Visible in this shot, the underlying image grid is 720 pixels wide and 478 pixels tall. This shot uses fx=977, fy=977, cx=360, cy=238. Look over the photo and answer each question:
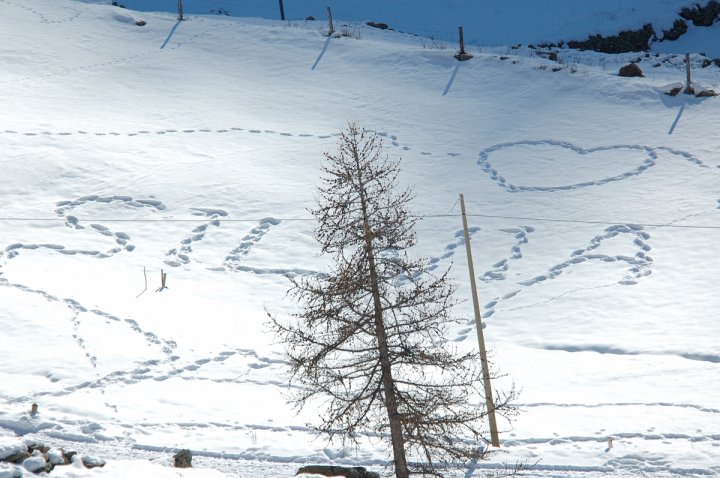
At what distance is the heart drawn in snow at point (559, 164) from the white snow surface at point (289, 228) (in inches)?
4.3

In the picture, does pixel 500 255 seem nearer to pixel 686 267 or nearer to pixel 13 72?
pixel 686 267

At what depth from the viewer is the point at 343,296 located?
14.2 m

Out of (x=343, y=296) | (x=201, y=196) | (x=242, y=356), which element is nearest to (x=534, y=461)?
(x=343, y=296)

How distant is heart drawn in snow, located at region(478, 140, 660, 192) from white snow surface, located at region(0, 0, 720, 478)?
4.3 inches

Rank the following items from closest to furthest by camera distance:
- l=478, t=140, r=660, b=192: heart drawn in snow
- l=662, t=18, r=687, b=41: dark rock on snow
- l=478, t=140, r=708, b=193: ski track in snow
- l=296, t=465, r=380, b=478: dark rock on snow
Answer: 1. l=296, t=465, r=380, b=478: dark rock on snow
2. l=478, t=140, r=708, b=193: ski track in snow
3. l=478, t=140, r=660, b=192: heart drawn in snow
4. l=662, t=18, r=687, b=41: dark rock on snow

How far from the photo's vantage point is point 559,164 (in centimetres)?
3253

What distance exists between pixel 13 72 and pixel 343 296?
2976 centimetres

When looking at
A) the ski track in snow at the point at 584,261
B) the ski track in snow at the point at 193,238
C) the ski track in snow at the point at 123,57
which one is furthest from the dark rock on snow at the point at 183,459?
the ski track in snow at the point at 123,57

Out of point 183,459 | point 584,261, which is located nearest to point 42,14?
point 584,261

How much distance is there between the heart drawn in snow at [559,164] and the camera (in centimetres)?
3134

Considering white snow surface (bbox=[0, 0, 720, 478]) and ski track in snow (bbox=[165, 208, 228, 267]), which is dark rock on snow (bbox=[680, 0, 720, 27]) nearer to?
white snow surface (bbox=[0, 0, 720, 478])

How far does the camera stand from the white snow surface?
62.6 ft

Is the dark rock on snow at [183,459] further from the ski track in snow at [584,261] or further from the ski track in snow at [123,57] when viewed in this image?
the ski track in snow at [123,57]

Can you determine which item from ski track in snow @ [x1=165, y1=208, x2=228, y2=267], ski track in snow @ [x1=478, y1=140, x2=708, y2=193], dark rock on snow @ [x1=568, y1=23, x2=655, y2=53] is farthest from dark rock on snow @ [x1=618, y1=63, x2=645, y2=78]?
ski track in snow @ [x1=165, y1=208, x2=228, y2=267]
